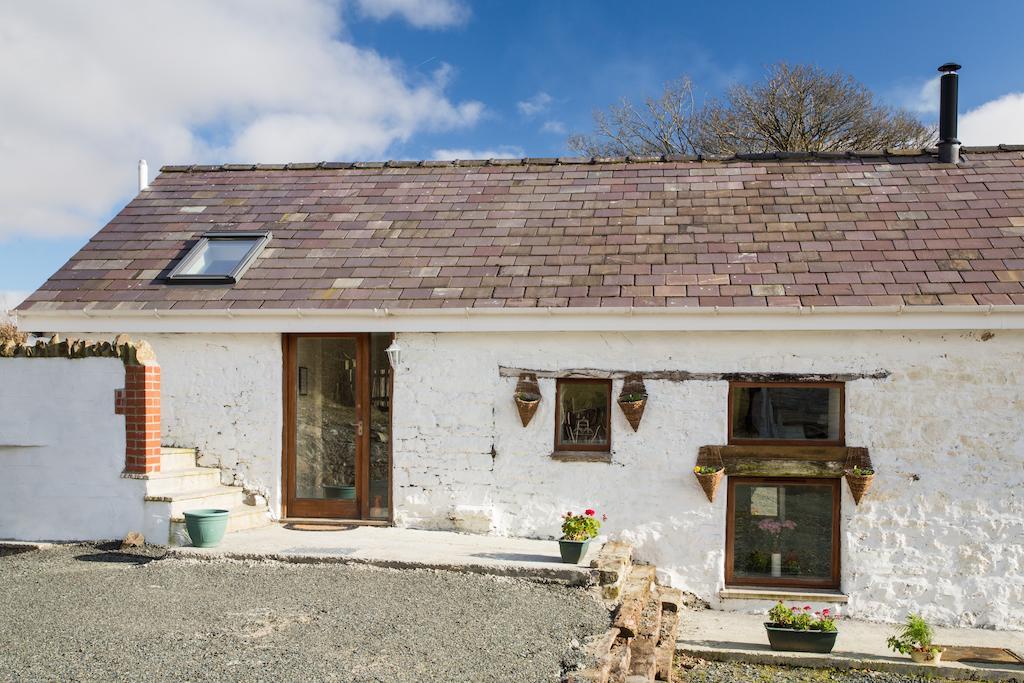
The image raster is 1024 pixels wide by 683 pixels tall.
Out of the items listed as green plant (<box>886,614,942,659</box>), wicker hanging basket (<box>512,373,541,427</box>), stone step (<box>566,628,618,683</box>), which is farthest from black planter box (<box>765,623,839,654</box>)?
wicker hanging basket (<box>512,373,541,427</box>)

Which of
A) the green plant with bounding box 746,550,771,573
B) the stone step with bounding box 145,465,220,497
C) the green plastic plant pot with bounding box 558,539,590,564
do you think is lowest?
the green plant with bounding box 746,550,771,573

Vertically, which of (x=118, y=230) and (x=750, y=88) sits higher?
(x=750, y=88)

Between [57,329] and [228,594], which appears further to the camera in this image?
[57,329]

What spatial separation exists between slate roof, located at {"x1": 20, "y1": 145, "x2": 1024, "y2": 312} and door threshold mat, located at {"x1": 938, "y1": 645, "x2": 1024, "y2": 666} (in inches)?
129

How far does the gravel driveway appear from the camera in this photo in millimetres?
5375

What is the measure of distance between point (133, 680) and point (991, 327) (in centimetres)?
804

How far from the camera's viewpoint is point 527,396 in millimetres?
9273

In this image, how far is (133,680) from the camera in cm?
509

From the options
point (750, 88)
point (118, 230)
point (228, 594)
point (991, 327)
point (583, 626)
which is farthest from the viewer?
point (750, 88)

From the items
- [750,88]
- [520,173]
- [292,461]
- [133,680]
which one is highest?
[750,88]

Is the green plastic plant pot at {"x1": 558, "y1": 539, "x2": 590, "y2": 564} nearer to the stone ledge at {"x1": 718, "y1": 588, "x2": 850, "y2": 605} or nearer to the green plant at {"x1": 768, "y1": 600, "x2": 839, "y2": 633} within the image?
the green plant at {"x1": 768, "y1": 600, "x2": 839, "y2": 633}

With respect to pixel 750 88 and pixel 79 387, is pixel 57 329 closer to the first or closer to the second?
pixel 79 387

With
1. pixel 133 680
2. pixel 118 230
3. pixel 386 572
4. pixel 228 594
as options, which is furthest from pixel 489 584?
pixel 118 230

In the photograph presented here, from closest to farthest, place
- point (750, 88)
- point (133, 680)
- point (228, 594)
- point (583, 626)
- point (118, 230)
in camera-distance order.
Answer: point (133, 680)
point (583, 626)
point (228, 594)
point (118, 230)
point (750, 88)
